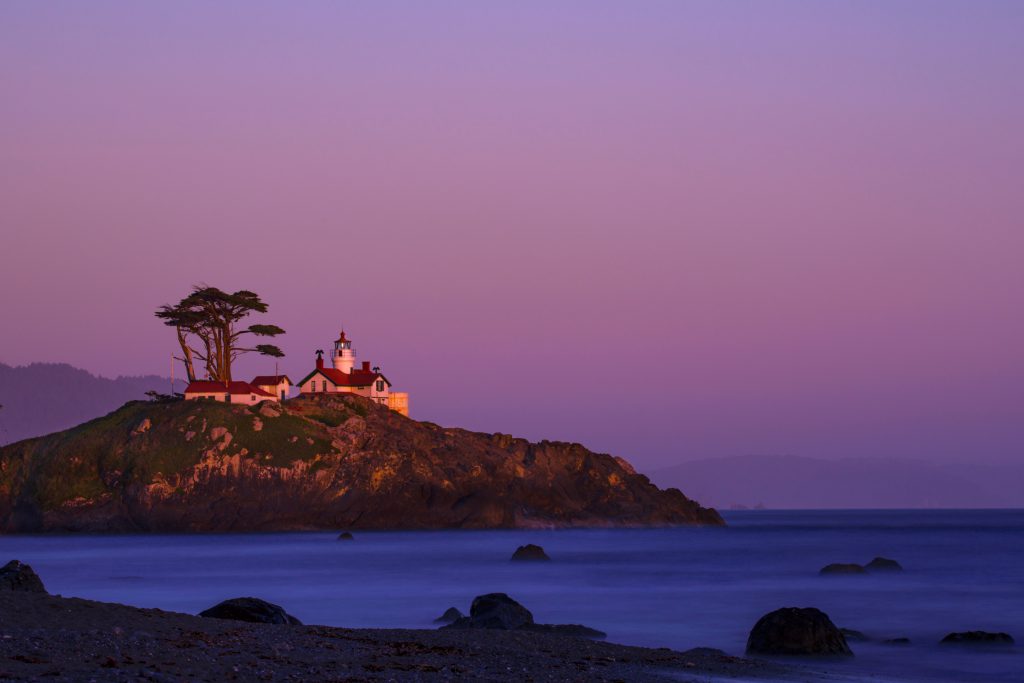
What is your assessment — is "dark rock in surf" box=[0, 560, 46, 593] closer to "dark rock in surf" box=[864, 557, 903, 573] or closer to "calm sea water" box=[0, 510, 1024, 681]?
"calm sea water" box=[0, 510, 1024, 681]

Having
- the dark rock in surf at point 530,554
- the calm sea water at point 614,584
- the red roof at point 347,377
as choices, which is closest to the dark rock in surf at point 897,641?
the calm sea water at point 614,584

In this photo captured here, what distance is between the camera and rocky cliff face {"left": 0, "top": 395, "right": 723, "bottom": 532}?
132000mm

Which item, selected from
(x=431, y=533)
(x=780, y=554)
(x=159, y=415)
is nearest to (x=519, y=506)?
(x=431, y=533)

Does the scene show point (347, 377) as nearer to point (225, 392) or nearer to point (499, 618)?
point (225, 392)

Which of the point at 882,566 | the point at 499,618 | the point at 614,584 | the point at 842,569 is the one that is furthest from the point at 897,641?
the point at 882,566

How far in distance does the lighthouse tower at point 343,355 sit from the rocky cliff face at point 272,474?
1402 centimetres

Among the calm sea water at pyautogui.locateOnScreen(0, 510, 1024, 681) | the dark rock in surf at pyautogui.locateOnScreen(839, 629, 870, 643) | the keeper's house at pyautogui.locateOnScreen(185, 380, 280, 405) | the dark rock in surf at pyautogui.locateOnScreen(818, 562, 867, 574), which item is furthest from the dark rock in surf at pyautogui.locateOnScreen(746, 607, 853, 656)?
the keeper's house at pyautogui.locateOnScreen(185, 380, 280, 405)

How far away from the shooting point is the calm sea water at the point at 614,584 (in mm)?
39906

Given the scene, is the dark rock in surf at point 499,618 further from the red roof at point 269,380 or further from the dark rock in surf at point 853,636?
the red roof at point 269,380

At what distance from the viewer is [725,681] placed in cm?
2173

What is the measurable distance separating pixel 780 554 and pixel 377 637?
261 ft

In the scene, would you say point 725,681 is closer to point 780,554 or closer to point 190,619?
point 190,619

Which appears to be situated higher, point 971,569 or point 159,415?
point 159,415

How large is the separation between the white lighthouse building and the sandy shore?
134m
